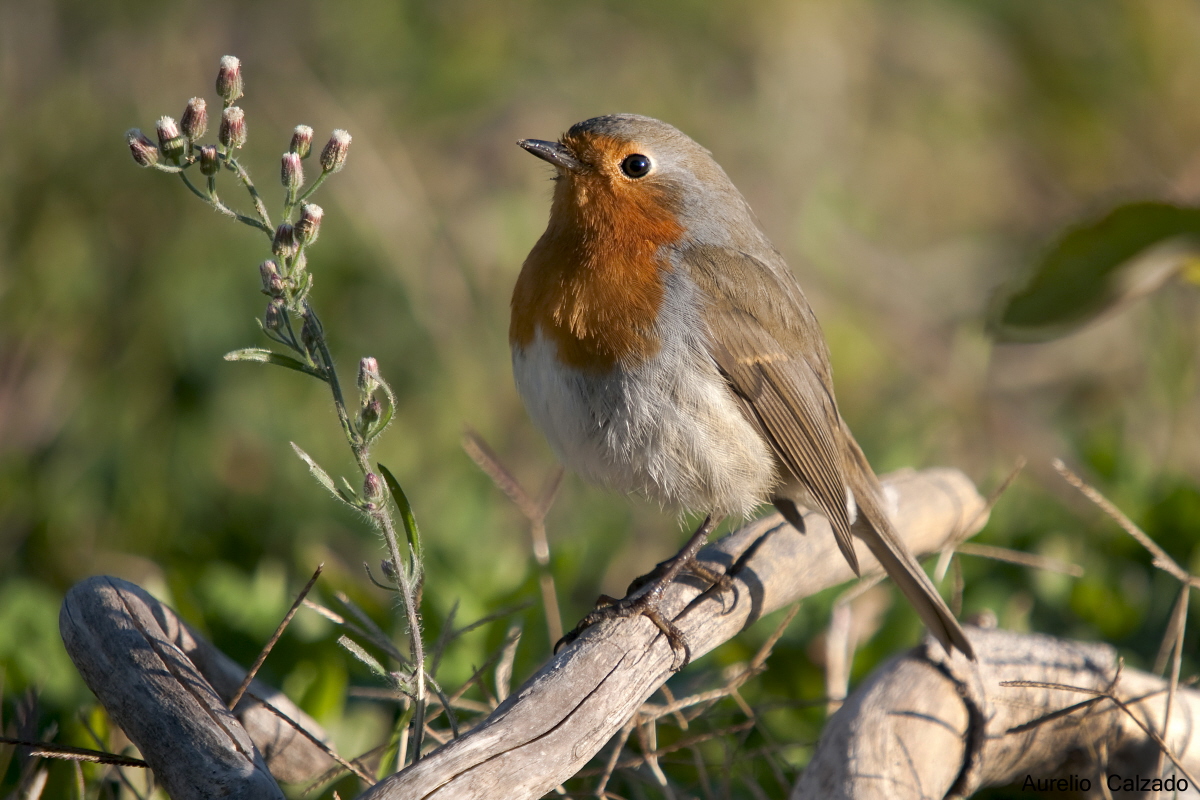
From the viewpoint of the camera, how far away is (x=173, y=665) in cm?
216

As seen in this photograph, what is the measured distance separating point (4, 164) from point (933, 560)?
14.2 feet

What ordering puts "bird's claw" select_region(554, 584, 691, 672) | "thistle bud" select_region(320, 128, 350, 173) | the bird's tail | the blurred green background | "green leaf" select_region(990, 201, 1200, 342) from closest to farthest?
"thistle bud" select_region(320, 128, 350, 173) → "bird's claw" select_region(554, 584, 691, 672) → the bird's tail → "green leaf" select_region(990, 201, 1200, 342) → the blurred green background

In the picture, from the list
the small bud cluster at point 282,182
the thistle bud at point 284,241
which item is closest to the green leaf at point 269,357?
the small bud cluster at point 282,182

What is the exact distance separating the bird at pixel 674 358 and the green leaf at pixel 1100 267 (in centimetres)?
62

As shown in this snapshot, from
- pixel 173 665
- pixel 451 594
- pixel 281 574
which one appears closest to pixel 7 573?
pixel 281 574

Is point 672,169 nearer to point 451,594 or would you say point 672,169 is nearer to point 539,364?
point 539,364

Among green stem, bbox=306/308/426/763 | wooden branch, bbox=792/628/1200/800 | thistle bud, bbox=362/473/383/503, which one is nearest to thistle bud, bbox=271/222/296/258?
green stem, bbox=306/308/426/763

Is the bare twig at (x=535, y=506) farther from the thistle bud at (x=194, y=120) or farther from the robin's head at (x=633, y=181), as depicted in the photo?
the thistle bud at (x=194, y=120)

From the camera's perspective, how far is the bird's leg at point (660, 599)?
2.47m

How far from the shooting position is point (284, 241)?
6.29ft

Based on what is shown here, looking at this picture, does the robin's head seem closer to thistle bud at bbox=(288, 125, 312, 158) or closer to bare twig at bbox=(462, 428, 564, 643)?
bare twig at bbox=(462, 428, 564, 643)

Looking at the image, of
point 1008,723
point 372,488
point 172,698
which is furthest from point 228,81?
point 1008,723

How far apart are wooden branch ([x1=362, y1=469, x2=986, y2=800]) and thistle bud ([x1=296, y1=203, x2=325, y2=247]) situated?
91 cm

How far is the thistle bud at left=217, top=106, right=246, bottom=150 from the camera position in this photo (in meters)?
1.90
